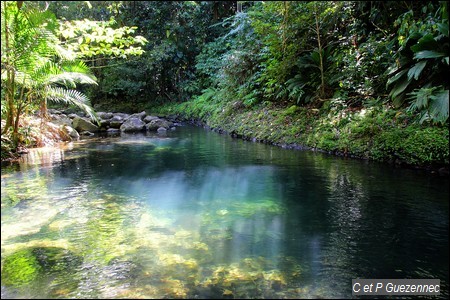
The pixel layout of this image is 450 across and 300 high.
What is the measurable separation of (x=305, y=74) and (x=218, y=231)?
800 cm

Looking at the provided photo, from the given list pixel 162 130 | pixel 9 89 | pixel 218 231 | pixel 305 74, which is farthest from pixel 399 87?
pixel 162 130

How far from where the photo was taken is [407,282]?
2.78 metres

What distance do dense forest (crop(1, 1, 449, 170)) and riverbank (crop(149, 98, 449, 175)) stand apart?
0.02 m

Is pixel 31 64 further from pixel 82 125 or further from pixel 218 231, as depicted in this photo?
pixel 82 125

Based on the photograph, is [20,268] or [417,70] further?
[417,70]

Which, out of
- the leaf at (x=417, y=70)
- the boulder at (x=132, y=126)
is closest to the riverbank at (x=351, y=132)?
the leaf at (x=417, y=70)

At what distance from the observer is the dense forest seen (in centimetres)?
629

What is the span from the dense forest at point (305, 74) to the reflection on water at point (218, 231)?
1283 mm

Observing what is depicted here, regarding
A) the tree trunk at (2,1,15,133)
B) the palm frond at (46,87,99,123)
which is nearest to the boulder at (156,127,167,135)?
the palm frond at (46,87,99,123)

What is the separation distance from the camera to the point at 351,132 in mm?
8062

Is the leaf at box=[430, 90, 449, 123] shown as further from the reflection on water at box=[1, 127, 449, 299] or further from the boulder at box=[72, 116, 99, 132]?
the boulder at box=[72, 116, 99, 132]

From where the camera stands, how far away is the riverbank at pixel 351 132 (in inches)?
243

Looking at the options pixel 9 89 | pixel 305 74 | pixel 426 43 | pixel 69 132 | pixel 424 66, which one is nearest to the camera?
pixel 426 43

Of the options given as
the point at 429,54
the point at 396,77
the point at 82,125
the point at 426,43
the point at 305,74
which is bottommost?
the point at 82,125
